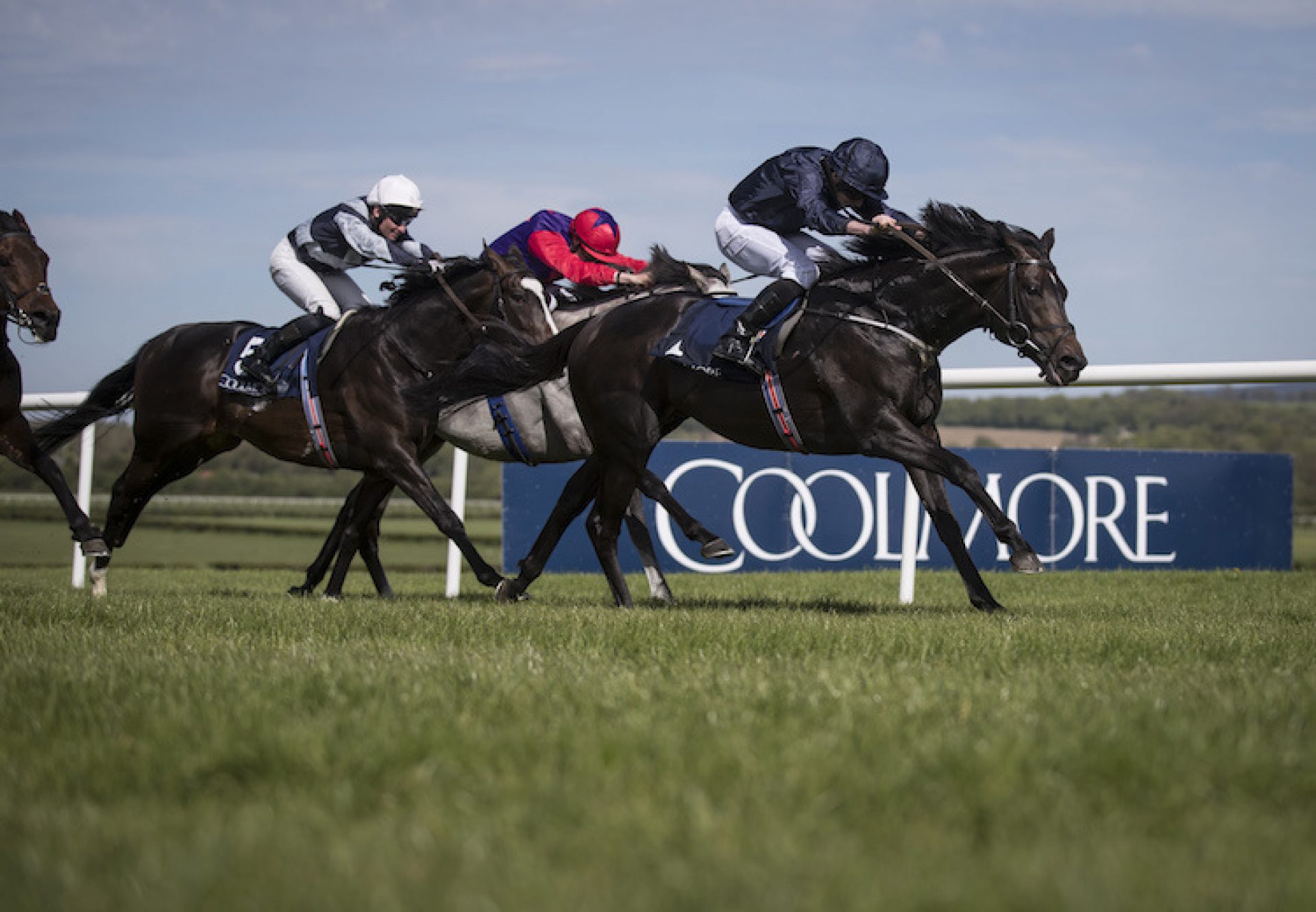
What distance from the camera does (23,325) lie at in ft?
23.3

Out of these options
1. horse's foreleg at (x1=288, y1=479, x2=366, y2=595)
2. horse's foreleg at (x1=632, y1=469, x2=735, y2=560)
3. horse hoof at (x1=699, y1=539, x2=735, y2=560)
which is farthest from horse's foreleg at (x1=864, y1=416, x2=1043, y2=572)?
horse's foreleg at (x1=288, y1=479, x2=366, y2=595)

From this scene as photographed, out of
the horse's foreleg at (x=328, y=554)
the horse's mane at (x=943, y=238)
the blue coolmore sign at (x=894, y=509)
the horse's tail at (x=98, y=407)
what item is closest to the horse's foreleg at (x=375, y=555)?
the horse's foreleg at (x=328, y=554)

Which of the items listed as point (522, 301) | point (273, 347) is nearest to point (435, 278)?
point (522, 301)

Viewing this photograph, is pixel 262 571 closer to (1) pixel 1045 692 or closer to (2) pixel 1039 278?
(2) pixel 1039 278

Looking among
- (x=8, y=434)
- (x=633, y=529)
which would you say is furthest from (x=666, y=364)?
(x=8, y=434)

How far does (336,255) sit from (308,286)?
234 mm

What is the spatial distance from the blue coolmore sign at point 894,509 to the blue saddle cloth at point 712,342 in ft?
13.0

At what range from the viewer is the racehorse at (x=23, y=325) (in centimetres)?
707

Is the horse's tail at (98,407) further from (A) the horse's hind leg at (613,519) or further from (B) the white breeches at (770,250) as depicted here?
(B) the white breeches at (770,250)

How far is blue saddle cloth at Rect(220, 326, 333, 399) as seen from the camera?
24.5 ft

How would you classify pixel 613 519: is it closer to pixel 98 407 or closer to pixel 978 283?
pixel 978 283

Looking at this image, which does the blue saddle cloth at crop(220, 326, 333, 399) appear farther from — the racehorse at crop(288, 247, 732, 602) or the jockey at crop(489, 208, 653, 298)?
the jockey at crop(489, 208, 653, 298)

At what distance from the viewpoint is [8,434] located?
23.3ft

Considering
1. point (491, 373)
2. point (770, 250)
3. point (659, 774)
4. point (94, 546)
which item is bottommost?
point (659, 774)
